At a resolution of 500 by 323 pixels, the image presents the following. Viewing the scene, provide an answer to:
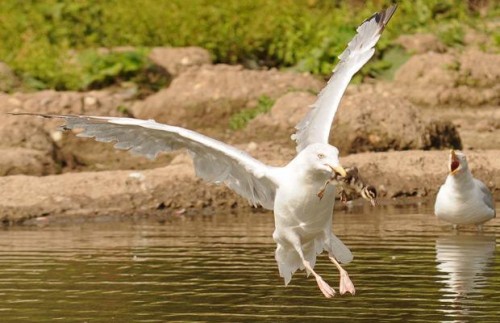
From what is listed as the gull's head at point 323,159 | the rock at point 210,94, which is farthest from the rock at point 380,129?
the gull's head at point 323,159

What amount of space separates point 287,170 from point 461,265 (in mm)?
2577

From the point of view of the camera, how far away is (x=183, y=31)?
2317 cm

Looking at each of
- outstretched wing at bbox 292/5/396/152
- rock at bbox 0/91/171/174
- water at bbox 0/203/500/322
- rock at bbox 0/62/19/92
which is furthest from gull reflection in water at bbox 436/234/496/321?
rock at bbox 0/62/19/92

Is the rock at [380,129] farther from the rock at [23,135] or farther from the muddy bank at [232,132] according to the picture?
the rock at [23,135]

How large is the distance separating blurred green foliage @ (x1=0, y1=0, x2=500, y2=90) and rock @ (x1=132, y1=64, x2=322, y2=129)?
151cm

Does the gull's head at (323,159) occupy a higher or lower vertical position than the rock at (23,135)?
higher

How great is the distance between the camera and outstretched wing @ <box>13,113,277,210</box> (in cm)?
954

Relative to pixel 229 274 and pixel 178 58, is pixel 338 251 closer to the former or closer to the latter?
pixel 229 274

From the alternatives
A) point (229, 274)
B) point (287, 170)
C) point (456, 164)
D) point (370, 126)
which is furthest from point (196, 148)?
point (370, 126)

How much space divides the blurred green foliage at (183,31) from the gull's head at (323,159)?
13181 mm

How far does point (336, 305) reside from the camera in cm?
960

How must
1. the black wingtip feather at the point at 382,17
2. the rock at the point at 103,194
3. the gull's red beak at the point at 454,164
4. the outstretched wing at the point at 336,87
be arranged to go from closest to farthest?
the outstretched wing at the point at 336,87 → the black wingtip feather at the point at 382,17 → the gull's red beak at the point at 454,164 → the rock at the point at 103,194

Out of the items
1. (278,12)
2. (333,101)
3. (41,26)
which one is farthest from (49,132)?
(333,101)

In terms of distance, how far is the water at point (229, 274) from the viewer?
9.33m
